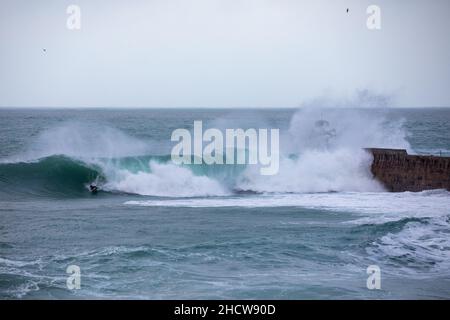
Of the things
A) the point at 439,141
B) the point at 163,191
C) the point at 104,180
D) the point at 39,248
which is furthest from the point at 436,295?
the point at 439,141

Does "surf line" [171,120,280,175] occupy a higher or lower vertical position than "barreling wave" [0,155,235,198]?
higher

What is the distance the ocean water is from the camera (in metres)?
9.07

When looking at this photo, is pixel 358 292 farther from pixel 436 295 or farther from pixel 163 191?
pixel 163 191

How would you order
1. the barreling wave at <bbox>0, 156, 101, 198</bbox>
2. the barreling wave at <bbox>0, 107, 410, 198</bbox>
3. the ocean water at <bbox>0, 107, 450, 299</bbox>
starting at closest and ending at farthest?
the ocean water at <bbox>0, 107, 450, 299</bbox>, the barreling wave at <bbox>0, 156, 101, 198</bbox>, the barreling wave at <bbox>0, 107, 410, 198</bbox>

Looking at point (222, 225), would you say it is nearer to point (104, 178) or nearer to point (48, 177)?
point (104, 178)

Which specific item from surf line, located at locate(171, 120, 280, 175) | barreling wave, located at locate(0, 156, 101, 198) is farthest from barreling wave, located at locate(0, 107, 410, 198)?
surf line, located at locate(171, 120, 280, 175)

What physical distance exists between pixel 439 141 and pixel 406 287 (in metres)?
34.0

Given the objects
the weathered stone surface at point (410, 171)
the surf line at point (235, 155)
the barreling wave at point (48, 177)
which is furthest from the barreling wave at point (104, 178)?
the weathered stone surface at point (410, 171)

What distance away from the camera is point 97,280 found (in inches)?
361

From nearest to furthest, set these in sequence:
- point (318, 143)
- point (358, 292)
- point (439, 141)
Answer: point (358, 292) → point (318, 143) → point (439, 141)

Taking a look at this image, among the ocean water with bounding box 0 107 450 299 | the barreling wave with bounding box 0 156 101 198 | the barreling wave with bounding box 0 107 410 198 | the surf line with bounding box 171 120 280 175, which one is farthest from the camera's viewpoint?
the surf line with bounding box 171 120 280 175

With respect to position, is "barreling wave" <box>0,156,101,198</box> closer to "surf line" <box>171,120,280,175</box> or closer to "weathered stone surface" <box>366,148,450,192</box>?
"surf line" <box>171,120,280,175</box>

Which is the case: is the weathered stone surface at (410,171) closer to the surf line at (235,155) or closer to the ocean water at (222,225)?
the ocean water at (222,225)

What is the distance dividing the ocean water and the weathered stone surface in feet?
1.38
